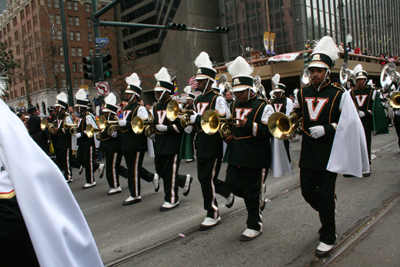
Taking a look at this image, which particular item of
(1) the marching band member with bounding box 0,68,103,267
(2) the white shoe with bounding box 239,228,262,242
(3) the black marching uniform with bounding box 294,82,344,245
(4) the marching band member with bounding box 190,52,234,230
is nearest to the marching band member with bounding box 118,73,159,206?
(4) the marching band member with bounding box 190,52,234,230

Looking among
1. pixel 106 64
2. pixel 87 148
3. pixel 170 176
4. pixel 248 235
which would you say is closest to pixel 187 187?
pixel 170 176

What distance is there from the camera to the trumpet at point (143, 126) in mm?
6312

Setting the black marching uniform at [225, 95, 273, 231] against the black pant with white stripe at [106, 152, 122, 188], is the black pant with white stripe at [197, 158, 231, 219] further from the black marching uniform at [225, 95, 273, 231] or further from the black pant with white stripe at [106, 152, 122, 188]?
the black pant with white stripe at [106, 152, 122, 188]

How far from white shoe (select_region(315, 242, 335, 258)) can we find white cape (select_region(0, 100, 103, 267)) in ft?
9.58

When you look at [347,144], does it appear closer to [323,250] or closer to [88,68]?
[323,250]

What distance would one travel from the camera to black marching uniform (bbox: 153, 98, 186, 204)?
5820 millimetres

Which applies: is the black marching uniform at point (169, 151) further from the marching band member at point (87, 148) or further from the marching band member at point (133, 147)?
the marching band member at point (87, 148)

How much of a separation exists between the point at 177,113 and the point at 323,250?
125 inches

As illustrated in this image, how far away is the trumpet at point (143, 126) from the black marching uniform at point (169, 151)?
327 millimetres

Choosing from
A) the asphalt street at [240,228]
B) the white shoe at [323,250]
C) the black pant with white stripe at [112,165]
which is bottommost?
the asphalt street at [240,228]

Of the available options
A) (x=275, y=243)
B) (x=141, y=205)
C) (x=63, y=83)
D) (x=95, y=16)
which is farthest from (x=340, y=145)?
(x=63, y=83)

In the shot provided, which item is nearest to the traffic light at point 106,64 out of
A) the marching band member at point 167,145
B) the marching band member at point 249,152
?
the marching band member at point 167,145

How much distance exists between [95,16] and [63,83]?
58.0 meters

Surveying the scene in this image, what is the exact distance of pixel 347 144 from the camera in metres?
3.67
